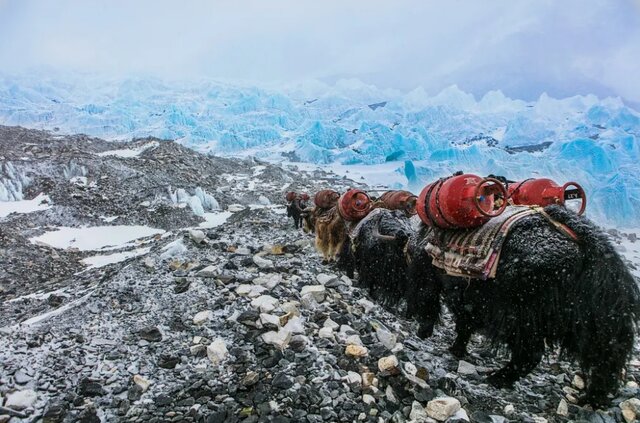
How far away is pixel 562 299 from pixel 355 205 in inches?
119

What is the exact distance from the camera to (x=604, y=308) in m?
2.06

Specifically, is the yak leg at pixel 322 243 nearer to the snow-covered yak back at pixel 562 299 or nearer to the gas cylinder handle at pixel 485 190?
the snow-covered yak back at pixel 562 299

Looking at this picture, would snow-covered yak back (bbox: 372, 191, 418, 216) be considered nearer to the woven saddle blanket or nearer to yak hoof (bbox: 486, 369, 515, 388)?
the woven saddle blanket

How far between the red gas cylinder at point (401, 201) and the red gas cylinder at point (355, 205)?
→ 32 cm

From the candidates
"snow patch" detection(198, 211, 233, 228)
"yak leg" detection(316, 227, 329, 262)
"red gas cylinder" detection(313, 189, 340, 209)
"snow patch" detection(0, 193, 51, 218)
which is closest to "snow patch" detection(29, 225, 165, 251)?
"snow patch" detection(198, 211, 233, 228)

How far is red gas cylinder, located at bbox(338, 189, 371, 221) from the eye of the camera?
4.92 meters

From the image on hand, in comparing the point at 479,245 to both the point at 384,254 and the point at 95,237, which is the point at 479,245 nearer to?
the point at 384,254

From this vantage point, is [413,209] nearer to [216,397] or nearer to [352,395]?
[352,395]

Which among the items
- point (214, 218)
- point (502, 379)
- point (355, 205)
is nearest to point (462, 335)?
point (502, 379)

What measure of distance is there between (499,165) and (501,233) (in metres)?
14.5

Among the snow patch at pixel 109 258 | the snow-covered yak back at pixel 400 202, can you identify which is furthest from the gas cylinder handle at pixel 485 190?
the snow patch at pixel 109 258

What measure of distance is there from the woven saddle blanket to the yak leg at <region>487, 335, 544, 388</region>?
525 mm

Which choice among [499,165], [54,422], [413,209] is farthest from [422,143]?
[54,422]

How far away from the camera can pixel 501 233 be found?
2398 mm
